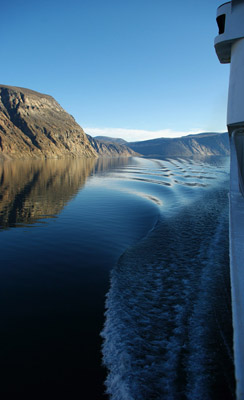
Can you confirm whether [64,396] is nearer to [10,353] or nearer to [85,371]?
[85,371]

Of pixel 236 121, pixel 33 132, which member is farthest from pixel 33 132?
pixel 236 121

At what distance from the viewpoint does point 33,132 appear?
143m

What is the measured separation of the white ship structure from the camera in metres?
4.82

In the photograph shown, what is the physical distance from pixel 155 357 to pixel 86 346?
5.09ft

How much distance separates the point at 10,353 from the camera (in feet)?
16.1

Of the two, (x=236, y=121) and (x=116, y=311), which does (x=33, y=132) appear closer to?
(x=236, y=121)

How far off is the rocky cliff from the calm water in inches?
4318

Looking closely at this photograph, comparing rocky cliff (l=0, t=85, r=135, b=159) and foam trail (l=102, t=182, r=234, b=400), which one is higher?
rocky cliff (l=0, t=85, r=135, b=159)

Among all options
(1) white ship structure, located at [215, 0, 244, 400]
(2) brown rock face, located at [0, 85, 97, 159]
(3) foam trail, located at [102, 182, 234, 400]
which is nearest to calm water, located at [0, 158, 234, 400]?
(3) foam trail, located at [102, 182, 234, 400]

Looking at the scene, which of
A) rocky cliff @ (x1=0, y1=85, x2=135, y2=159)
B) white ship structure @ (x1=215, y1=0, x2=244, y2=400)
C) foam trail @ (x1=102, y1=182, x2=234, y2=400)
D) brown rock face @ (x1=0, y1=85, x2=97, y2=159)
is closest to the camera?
foam trail @ (x1=102, y1=182, x2=234, y2=400)

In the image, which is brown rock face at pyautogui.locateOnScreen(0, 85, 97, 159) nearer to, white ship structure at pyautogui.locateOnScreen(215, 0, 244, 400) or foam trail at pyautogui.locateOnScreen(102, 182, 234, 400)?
white ship structure at pyautogui.locateOnScreen(215, 0, 244, 400)

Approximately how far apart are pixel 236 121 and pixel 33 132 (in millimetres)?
152611

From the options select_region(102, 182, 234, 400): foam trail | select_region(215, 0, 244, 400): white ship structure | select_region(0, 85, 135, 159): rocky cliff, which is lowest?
select_region(102, 182, 234, 400): foam trail

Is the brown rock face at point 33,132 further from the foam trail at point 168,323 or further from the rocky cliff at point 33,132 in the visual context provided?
the foam trail at point 168,323
